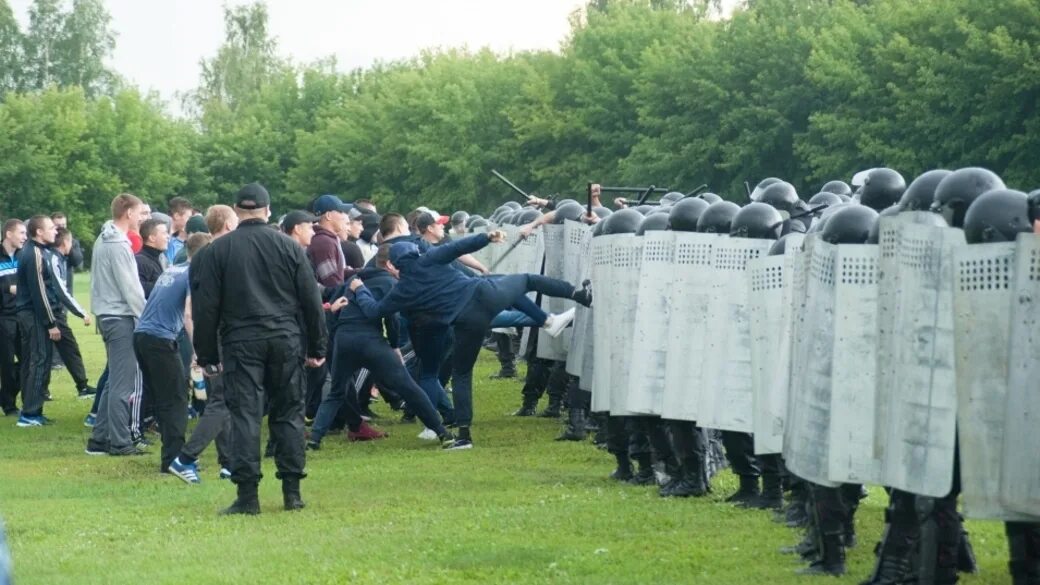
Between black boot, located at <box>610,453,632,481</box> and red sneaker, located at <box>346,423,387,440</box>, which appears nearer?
black boot, located at <box>610,453,632,481</box>

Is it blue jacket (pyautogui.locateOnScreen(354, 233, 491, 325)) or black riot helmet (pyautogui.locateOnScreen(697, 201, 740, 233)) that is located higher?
black riot helmet (pyautogui.locateOnScreen(697, 201, 740, 233))

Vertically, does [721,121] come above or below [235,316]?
above

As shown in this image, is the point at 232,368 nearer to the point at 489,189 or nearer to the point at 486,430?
the point at 486,430

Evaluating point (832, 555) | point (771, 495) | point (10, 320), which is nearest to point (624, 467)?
point (771, 495)

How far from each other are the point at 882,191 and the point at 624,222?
11.6ft

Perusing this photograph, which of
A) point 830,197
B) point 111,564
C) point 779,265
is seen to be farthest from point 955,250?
point 830,197

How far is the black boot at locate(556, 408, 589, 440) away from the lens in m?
17.6

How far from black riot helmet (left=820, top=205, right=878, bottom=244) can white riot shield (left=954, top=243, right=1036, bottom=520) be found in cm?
123

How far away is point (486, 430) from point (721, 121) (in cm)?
4666

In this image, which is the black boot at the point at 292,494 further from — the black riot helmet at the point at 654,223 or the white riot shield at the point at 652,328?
the black riot helmet at the point at 654,223

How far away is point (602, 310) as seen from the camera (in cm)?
1397

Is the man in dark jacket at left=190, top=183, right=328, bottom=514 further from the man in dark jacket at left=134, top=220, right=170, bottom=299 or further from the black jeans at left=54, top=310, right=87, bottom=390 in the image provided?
the black jeans at left=54, top=310, right=87, bottom=390

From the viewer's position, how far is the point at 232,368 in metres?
12.8

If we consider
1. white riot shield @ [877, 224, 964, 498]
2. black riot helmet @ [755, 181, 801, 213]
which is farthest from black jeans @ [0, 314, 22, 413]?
white riot shield @ [877, 224, 964, 498]
